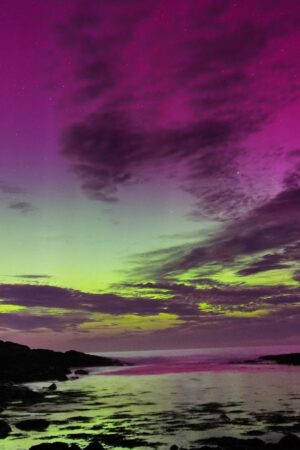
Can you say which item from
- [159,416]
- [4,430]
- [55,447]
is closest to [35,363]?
[159,416]

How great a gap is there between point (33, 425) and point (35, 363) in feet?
284

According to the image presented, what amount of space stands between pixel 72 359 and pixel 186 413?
120979 millimetres

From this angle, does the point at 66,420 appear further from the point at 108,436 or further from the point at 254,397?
the point at 254,397

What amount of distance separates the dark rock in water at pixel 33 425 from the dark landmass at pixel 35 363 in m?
50.7

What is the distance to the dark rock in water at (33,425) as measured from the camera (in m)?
38.2

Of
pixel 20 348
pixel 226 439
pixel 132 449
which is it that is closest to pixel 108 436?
pixel 132 449

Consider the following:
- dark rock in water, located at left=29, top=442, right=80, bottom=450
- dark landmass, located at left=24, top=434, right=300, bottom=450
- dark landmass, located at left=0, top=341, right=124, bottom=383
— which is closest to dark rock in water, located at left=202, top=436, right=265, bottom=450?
dark landmass, located at left=24, top=434, right=300, bottom=450

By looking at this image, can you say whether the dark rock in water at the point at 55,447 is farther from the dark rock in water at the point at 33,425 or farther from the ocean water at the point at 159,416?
the dark rock in water at the point at 33,425

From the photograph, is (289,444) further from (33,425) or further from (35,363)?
(35,363)

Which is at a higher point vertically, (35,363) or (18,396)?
(35,363)

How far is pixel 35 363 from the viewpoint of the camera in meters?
121

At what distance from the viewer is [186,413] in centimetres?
A: 4681

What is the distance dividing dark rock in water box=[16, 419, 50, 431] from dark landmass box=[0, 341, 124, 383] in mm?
50736

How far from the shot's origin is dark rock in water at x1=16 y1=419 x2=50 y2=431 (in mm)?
38241
